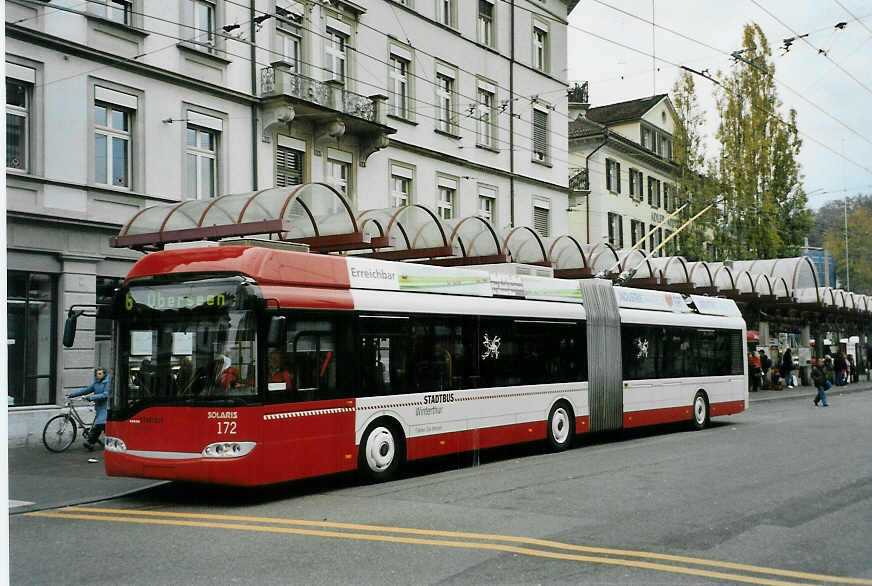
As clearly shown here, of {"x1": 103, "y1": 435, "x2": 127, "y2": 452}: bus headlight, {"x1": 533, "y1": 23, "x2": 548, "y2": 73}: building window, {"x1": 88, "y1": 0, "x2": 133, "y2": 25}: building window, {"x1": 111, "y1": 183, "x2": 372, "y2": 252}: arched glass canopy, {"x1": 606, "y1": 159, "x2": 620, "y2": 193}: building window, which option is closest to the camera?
{"x1": 103, "y1": 435, "x2": 127, "y2": 452}: bus headlight

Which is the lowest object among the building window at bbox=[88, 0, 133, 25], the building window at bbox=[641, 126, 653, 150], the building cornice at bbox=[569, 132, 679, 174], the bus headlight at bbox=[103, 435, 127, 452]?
the bus headlight at bbox=[103, 435, 127, 452]

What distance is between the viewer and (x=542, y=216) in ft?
117

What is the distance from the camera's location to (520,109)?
34.2 m

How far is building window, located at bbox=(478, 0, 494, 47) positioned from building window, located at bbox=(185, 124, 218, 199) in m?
12.8

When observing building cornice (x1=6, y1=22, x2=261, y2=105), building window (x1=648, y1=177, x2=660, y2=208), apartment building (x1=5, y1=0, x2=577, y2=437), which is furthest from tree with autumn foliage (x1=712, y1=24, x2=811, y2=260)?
building cornice (x1=6, y1=22, x2=261, y2=105)

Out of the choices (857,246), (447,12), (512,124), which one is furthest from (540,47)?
(857,246)

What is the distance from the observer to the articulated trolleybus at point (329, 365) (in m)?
10.9

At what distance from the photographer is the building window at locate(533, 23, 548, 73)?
3550cm

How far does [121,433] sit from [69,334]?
148 centimetres

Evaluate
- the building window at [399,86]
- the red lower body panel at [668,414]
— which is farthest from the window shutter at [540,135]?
the red lower body panel at [668,414]

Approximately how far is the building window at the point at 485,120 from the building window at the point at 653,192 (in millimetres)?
24539

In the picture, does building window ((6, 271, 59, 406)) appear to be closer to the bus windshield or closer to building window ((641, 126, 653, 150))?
the bus windshield

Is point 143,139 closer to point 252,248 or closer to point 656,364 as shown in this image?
point 252,248

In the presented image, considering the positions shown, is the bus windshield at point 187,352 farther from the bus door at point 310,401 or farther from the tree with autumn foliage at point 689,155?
the tree with autumn foliage at point 689,155
